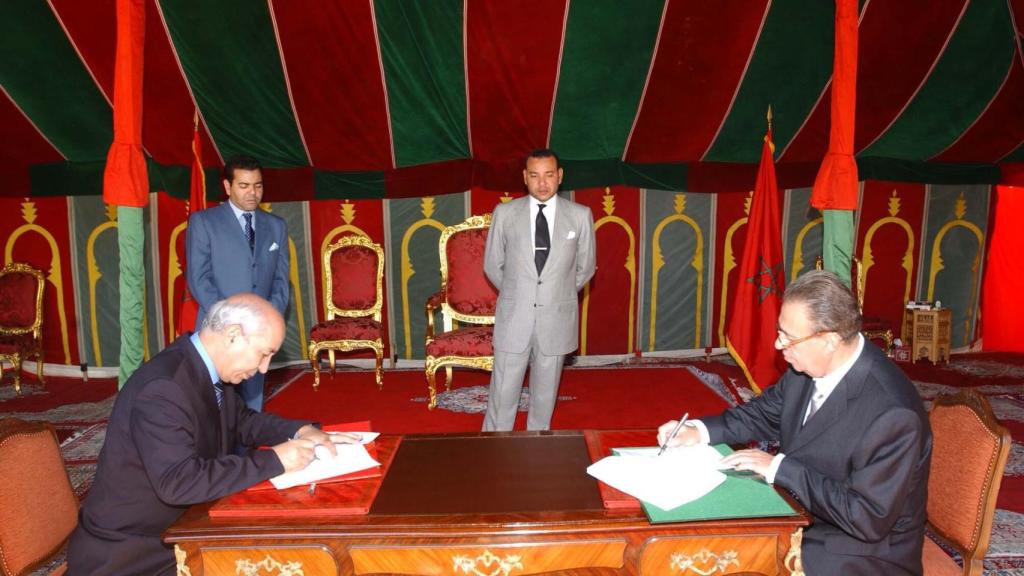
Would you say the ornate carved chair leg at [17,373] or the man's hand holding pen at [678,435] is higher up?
the man's hand holding pen at [678,435]

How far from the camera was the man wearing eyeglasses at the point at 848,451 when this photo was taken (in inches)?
67.5

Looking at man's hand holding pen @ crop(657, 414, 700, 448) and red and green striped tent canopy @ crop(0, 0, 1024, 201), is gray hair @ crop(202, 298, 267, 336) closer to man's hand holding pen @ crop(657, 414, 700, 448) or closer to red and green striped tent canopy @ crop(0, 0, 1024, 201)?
man's hand holding pen @ crop(657, 414, 700, 448)

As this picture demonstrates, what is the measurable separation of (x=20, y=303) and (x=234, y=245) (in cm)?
398

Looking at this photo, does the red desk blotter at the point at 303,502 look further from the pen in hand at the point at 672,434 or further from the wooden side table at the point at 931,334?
the wooden side table at the point at 931,334

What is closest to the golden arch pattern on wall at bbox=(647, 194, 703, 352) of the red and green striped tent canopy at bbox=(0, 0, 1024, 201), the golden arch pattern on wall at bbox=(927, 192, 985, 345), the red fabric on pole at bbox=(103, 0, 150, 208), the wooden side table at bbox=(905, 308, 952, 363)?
the red and green striped tent canopy at bbox=(0, 0, 1024, 201)

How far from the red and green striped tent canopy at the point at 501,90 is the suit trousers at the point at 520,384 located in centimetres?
330

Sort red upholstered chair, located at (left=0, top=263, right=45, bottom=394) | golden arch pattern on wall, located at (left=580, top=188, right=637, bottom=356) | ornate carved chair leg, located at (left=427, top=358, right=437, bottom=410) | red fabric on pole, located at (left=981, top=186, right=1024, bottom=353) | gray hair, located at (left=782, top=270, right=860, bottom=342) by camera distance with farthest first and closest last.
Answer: red fabric on pole, located at (left=981, top=186, right=1024, bottom=353), golden arch pattern on wall, located at (left=580, top=188, right=637, bottom=356), red upholstered chair, located at (left=0, top=263, right=45, bottom=394), ornate carved chair leg, located at (left=427, top=358, right=437, bottom=410), gray hair, located at (left=782, top=270, right=860, bottom=342)

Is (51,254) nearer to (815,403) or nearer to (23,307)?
(23,307)

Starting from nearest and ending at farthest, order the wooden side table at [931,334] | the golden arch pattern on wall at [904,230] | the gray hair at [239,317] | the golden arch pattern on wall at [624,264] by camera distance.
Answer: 1. the gray hair at [239,317]
2. the wooden side table at [931,334]
3. the golden arch pattern on wall at [624,264]
4. the golden arch pattern on wall at [904,230]

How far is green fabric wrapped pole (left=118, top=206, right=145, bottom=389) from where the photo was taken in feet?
12.8

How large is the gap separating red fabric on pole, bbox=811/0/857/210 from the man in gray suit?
1381 millimetres

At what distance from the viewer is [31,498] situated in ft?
6.23

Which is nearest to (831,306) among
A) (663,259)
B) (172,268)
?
(663,259)

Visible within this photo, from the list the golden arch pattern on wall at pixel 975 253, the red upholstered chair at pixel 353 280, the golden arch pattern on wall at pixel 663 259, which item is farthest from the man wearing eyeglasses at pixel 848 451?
the golden arch pattern on wall at pixel 975 253
